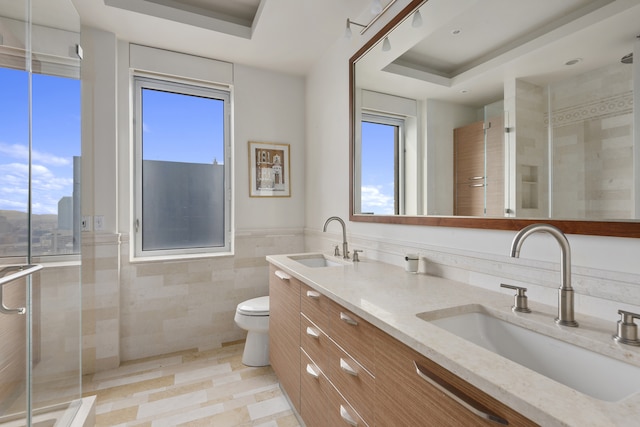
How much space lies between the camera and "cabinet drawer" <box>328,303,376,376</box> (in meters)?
0.98

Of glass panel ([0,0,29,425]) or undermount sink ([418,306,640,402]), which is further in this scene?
glass panel ([0,0,29,425])

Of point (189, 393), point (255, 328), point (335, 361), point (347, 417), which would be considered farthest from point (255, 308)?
point (347, 417)

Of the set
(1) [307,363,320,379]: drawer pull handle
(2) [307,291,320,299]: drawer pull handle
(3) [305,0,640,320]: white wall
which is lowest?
(1) [307,363,320,379]: drawer pull handle

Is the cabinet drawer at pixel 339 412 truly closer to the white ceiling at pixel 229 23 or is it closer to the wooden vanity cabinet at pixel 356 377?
the wooden vanity cabinet at pixel 356 377

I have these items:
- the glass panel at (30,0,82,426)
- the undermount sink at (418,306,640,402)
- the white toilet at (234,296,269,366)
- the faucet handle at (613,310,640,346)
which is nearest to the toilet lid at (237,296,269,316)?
the white toilet at (234,296,269,366)

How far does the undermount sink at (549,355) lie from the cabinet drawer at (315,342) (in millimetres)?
547

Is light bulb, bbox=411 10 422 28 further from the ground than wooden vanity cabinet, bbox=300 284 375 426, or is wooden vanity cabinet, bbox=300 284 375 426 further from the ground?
light bulb, bbox=411 10 422 28

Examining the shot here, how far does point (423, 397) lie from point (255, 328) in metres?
1.63

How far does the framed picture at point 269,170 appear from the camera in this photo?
2775 millimetres

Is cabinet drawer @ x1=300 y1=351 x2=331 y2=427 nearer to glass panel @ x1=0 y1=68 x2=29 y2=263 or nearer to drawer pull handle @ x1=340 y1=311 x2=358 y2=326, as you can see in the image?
drawer pull handle @ x1=340 y1=311 x2=358 y2=326

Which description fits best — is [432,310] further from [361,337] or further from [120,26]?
[120,26]

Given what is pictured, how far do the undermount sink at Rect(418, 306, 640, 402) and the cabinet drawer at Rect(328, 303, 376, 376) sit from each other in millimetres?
201

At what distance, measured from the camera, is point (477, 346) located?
0.71m

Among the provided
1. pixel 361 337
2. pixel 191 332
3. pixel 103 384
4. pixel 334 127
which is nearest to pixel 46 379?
pixel 103 384
